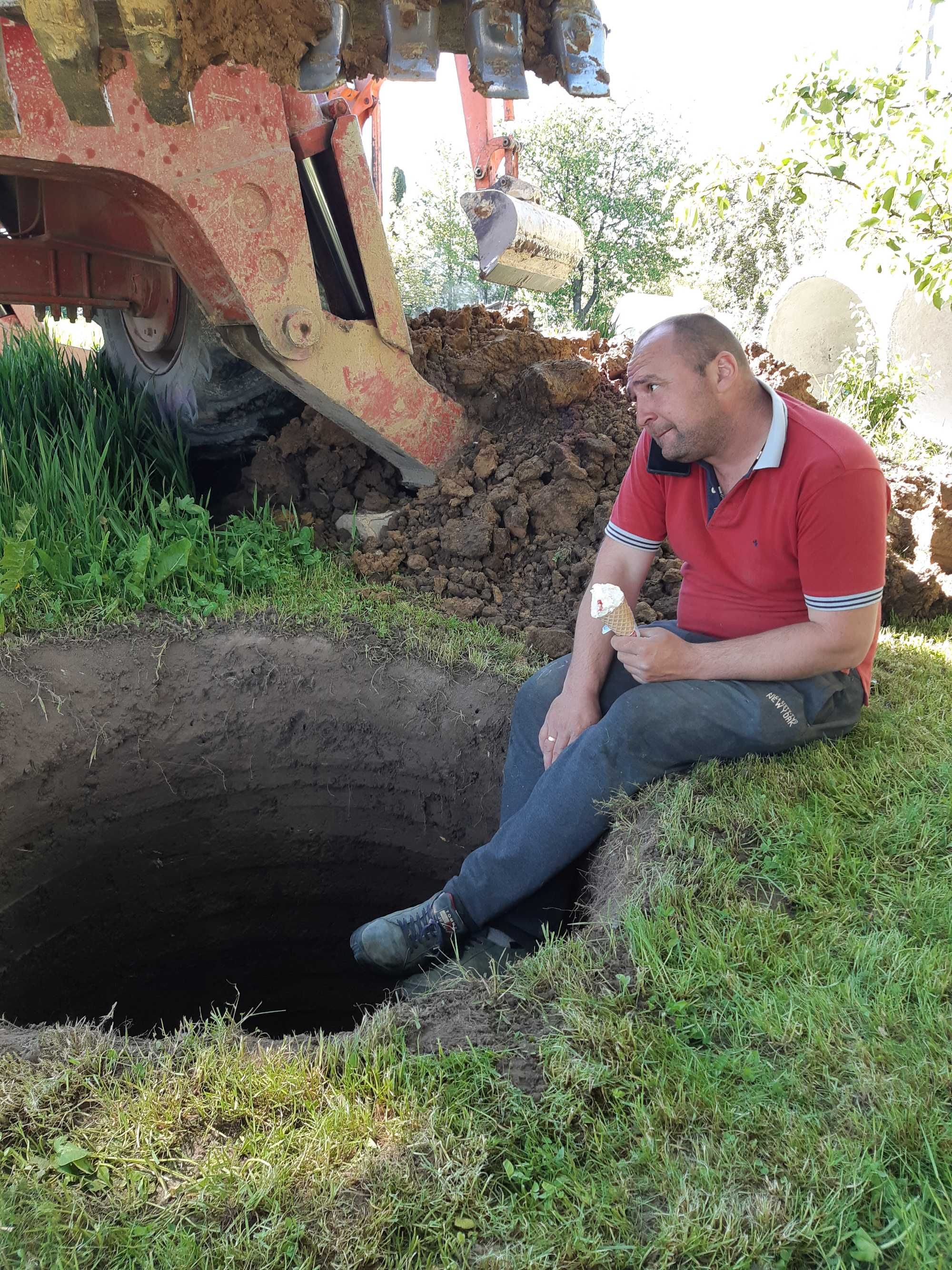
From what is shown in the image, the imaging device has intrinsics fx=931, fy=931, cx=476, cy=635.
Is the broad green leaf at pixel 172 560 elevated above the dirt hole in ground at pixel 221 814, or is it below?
above

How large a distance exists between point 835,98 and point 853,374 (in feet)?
6.86

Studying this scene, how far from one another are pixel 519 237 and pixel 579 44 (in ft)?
5.69

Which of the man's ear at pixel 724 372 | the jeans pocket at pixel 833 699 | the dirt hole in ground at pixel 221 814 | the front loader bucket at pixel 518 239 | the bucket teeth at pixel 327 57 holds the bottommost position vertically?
the dirt hole in ground at pixel 221 814

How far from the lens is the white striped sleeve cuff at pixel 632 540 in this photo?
2631mm

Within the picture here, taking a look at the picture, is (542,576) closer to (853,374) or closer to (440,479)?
(440,479)

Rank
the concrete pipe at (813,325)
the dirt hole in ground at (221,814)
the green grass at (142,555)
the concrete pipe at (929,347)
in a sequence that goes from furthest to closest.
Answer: the concrete pipe at (813,325) < the concrete pipe at (929,347) < the green grass at (142,555) < the dirt hole in ground at (221,814)

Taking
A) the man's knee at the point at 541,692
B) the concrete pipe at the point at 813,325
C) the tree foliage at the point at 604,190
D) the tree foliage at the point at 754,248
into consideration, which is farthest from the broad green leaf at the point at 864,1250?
the tree foliage at the point at 604,190

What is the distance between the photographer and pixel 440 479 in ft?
13.3

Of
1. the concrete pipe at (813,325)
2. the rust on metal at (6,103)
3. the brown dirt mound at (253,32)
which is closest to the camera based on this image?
the brown dirt mound at (253,32)

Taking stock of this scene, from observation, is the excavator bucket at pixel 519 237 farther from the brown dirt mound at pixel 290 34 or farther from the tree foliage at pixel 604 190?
the tree foliage at pixel 604 190

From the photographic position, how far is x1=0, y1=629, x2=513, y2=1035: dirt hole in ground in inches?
128

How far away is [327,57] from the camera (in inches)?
91.0

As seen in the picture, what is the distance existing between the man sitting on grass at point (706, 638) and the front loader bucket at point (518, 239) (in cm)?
210

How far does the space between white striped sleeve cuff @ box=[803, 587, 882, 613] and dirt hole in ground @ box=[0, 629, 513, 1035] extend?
132 cm
